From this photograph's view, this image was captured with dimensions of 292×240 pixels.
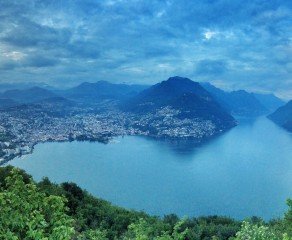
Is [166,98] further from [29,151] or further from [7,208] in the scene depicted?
[7,208]

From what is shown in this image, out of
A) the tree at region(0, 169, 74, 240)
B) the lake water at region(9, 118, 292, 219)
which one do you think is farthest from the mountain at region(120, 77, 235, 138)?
the tree at region(0, 169, 74, 240)

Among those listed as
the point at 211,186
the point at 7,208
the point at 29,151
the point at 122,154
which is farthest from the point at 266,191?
the point at 7,208

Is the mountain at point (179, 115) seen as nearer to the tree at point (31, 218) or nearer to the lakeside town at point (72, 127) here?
the lakeside town at point (72, 127)

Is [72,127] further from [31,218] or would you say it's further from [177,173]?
[31,218]

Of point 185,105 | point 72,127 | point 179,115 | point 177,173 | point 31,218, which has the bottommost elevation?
point 177,173

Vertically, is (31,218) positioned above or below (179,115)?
below

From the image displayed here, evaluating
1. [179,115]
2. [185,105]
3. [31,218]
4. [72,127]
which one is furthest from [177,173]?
[185,105]
